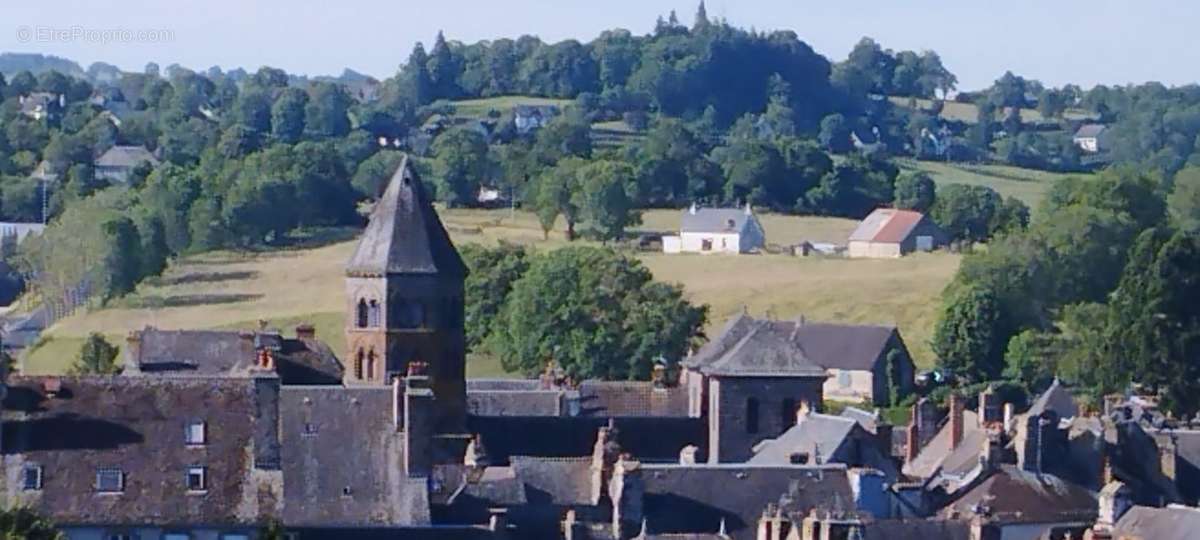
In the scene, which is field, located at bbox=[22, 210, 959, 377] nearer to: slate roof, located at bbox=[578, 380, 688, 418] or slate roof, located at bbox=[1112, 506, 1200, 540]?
slate roof, located at bbox=[578, 380, 688, 418]

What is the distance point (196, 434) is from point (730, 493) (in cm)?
1209

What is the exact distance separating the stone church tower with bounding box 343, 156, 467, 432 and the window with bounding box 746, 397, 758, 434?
25.8ft

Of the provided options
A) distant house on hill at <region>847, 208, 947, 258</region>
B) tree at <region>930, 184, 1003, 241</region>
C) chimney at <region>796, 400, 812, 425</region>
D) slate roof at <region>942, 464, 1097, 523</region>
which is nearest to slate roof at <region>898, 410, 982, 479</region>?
chimney at <region>796, 400, 812, 425</region>

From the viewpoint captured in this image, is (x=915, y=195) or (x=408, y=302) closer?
(x=408, y=302)

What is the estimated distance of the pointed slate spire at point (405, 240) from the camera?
81.3 meters

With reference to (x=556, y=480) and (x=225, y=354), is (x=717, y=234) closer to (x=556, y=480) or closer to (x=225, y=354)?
(x=225, y=354)

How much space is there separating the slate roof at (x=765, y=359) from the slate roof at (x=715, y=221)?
8584cm

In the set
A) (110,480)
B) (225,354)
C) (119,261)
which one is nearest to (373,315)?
(225,354)

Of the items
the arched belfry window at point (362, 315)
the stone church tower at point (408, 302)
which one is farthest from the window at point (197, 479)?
the arched belfry window at point (362, 315)

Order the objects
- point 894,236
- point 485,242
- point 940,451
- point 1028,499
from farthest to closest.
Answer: point 894,236, point 485,242, point 940,451, point 1028,499

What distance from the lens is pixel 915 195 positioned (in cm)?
19125

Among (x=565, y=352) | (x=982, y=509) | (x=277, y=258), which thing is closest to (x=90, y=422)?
(x=982, y=509)

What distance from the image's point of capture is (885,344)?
404 feet

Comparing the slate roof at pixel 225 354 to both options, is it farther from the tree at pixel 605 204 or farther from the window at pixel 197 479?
the tree at pixel 605 204
